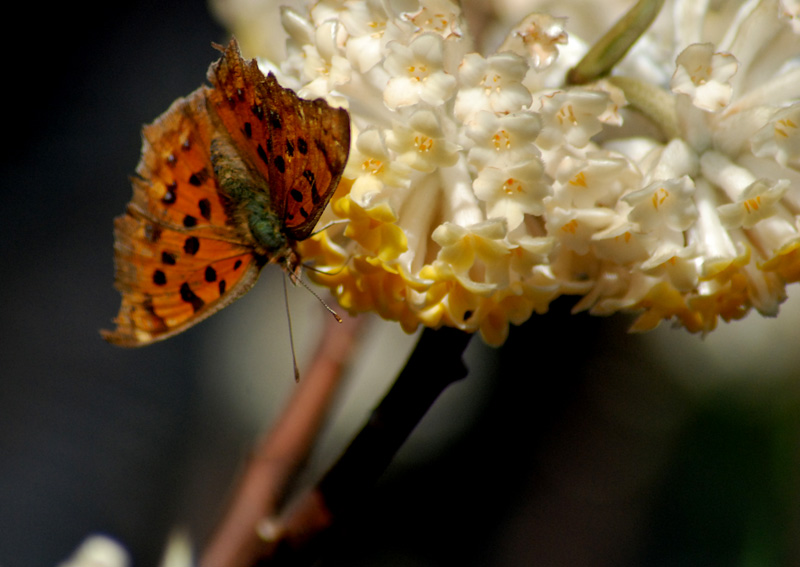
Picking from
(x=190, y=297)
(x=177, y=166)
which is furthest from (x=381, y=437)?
(x=177, y=166)

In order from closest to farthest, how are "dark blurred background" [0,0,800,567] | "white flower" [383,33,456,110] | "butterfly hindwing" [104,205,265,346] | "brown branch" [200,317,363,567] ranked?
1. "white flower" [383,33,456,110]
2. "butterfly hindwing" [104,205,265,346]
3. "brown branch" [200,317,363,567]
4. "dark blurred background" [0,0,800,567]

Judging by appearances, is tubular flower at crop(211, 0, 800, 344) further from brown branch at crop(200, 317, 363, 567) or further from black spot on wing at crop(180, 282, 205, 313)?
brown branch at crop(200, 317, 363, 567)

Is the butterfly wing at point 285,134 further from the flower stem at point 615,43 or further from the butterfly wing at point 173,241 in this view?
the flower stem at point 615,43

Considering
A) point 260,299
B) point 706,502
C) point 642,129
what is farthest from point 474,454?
point 642,129

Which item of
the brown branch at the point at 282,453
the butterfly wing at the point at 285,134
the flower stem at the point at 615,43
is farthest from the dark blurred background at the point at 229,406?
the flower stem at the point at 615,43

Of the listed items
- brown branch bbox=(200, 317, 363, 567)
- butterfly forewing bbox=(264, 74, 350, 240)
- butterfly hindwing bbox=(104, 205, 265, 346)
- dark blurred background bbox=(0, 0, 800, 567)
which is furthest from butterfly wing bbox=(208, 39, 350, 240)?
dark blurred background bbox=(0, 0, 800, 567)

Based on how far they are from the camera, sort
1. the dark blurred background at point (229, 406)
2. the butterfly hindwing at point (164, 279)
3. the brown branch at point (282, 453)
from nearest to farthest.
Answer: the butterfly hindwing at point (164, 279) < the brown branch at point (282, 453) < the dark blurred background at point (229, 406)

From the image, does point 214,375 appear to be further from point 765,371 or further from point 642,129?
point 642,129
